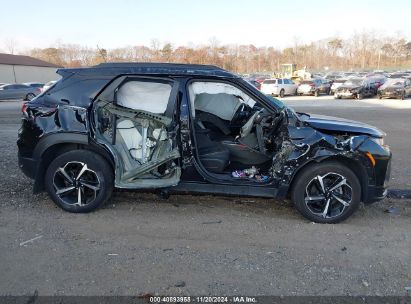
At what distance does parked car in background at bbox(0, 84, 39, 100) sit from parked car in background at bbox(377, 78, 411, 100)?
26.3 m

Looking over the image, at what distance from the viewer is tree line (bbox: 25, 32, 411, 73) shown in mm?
88875

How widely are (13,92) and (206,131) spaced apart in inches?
1072

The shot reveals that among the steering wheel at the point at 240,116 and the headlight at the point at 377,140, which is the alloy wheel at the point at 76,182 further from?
the headlight at the point at 377,140

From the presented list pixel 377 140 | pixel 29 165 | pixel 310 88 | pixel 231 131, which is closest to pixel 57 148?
pixel 29 165

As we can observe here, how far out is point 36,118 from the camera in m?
4.48

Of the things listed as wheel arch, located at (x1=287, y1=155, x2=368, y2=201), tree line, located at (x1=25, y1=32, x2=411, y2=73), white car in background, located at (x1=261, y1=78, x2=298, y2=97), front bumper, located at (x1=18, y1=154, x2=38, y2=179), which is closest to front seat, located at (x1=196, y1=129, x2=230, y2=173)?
wheel arch, located at (x1=287, y1=155, x2=368, y2=201)

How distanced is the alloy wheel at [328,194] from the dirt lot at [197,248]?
0.63 feet

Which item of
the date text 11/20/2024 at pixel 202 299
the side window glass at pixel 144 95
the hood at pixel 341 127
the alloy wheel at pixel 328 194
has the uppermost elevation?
the side window glass at pixel 144 95

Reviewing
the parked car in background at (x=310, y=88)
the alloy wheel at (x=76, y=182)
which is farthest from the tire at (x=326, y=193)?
the parked car in background at (x=310, y=88)

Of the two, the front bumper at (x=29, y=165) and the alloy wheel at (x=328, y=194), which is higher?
the front bumper at (x=29, y=165)

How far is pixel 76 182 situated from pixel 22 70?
58407 mm

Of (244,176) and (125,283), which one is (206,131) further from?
(125,283)

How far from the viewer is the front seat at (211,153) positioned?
4.61 meters

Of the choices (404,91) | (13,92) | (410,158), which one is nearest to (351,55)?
(404,91)
